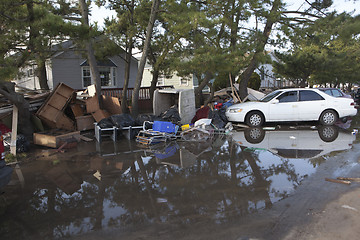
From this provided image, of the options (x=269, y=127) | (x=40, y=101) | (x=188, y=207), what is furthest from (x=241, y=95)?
(x=188, y=207)

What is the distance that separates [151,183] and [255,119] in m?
6.99

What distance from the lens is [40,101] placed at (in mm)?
10352

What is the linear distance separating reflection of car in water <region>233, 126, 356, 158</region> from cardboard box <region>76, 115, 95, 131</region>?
5524 mm

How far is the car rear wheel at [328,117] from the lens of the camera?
11047 millimetres

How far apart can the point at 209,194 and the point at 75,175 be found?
303 cm

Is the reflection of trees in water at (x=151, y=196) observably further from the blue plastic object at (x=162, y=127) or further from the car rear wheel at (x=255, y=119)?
the car rear wheel at (x=255, y=119)

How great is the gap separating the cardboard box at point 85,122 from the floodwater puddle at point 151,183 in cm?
222

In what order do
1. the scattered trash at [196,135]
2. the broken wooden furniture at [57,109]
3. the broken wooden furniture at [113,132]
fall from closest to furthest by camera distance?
the broken wooden furniture at [113,132] < the scattered trash at [196,135] < the broken wooden furniture at [57,109]

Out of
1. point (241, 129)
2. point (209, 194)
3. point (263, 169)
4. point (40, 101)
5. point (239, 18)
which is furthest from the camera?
point (239, 18)

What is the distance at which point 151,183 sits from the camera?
5.39 metres

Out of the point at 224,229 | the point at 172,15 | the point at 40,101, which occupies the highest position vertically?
the point at 172,15

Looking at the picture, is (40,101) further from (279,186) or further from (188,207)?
(279,186)

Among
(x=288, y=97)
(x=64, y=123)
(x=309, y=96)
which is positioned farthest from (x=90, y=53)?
(x=309, y=96)

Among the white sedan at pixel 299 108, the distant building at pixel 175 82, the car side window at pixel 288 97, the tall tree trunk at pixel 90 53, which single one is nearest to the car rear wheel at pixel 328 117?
the white sedan at pixel 299 108
